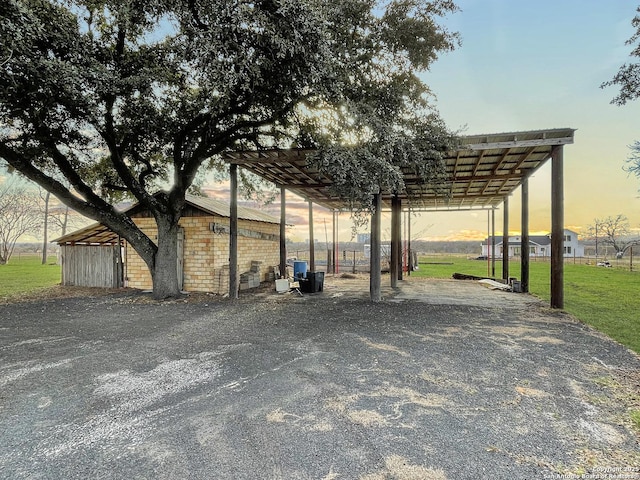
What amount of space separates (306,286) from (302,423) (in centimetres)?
820

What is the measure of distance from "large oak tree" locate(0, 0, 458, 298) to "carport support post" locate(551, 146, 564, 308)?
2.53 meters

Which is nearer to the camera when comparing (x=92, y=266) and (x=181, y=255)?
(x=181, y=255)

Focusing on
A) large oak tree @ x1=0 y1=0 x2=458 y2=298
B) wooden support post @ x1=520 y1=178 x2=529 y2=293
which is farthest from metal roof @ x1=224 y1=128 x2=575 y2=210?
large oak tree @ x1=0 y1=0 x2=458 y2=298

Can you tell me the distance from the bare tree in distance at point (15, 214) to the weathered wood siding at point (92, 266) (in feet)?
63.9

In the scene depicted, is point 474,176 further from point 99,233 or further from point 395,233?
point 99,233

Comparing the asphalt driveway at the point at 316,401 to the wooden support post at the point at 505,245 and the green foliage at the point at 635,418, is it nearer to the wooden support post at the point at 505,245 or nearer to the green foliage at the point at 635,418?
the green foliage at the point at 635,418

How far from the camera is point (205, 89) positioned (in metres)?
7.27

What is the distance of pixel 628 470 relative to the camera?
223 centimetres

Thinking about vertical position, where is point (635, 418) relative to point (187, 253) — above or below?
below

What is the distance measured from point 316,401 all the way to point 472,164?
816 cm

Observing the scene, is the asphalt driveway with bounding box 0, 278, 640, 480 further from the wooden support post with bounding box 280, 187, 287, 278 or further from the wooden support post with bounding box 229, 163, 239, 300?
the wooden support post with bounding box 280, 187, 287, 278

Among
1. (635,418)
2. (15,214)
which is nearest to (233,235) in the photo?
(635,418)

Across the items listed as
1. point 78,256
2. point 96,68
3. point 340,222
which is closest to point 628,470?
point 96,68

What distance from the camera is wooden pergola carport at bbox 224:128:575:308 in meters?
7.60
